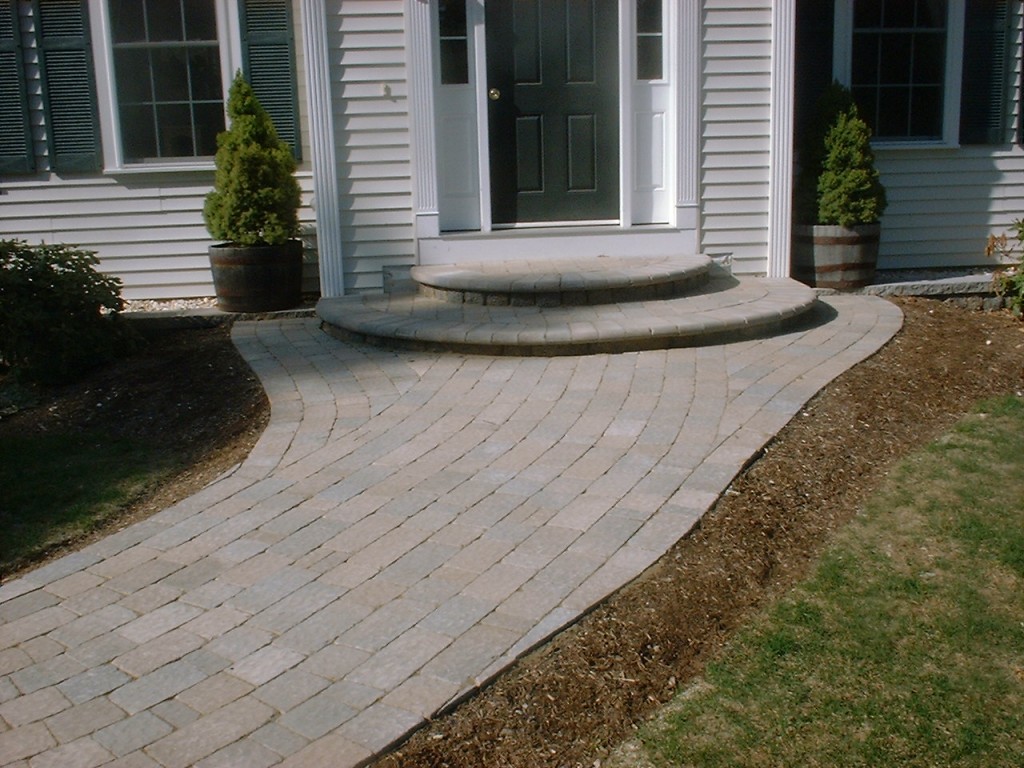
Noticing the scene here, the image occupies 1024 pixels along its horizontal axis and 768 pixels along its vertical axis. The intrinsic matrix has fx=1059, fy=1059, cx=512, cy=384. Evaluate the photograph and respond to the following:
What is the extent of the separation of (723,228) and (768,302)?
4.53ft

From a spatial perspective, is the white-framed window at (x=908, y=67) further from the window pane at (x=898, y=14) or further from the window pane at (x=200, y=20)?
the window pane at (x=200, y=20)

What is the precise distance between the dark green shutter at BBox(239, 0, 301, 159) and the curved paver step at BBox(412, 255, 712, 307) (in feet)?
5.58

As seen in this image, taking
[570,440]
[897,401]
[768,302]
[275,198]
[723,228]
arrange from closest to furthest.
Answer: [570,440]
[897,401]
[768,302]
[275,198]
[723,228]

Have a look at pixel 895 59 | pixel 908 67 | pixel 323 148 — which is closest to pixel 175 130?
pixel 323 148

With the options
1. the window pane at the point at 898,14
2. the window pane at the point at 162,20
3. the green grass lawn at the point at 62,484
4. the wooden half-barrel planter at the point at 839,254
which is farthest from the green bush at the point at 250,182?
the window pane at the point at 898,14

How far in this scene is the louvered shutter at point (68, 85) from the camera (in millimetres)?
7727

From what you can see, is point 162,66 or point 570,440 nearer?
point 570,440

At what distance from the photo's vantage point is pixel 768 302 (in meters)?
6.52

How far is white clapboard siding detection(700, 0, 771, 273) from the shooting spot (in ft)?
24.5

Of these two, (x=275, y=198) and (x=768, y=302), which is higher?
(x=275, y=198)

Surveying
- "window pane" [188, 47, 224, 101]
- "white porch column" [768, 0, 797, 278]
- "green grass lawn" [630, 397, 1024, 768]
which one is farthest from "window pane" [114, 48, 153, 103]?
"green grass lawn" [630, 397, 1024, 768]

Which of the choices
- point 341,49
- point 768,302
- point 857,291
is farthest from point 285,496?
point 857,291

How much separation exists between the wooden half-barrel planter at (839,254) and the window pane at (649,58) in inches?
62.3

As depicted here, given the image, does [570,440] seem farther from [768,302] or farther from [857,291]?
[857,291]
